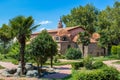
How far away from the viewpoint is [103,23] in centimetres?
5956

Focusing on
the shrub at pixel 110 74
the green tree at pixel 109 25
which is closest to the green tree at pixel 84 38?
the green tree at pixel 109 25

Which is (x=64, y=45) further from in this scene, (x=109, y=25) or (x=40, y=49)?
(x=40, y=49)

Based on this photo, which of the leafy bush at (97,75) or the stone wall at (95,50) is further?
the stone wall at (95,50)

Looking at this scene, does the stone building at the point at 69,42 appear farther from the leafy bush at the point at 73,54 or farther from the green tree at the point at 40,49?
the green tree at the point at 40,49

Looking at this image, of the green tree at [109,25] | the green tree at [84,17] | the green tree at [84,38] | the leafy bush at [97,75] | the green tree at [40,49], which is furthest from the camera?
the green tree at [84,17]

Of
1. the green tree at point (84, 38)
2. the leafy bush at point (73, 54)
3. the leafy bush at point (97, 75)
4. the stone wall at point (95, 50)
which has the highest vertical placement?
the green tree at point (84, 38)

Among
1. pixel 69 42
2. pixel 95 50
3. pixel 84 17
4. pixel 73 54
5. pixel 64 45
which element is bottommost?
pixel 73 54

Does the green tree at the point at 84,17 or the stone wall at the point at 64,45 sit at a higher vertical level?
the green tree at the point at 84,17

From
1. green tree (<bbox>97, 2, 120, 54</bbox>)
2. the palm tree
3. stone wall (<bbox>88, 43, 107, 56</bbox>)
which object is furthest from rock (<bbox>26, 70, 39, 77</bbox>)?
stone wall (<bbox>88, 43, 107, 56</bbox>)

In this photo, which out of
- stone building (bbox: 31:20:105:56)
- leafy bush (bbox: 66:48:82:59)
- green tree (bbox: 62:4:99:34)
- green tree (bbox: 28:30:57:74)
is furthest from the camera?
green tree (bbox: 62:4:99:34)

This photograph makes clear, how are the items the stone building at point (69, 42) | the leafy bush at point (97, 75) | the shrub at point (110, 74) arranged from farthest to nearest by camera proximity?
1. the stone building at point (69, 42)
2. the shrub at point (110, 74)
3. the leafy bush at point (97, 75)

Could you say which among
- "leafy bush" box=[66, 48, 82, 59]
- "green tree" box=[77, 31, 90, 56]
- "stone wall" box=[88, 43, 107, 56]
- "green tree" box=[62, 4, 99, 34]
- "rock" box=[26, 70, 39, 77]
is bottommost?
"rock" box=[26, 70, 39, 77]

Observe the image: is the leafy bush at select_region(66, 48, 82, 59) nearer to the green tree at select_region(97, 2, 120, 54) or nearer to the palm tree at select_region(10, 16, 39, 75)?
the green tree at select_region(97, 2, 120, 54)

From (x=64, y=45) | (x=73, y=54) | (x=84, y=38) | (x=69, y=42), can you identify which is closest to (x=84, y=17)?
(x=69, y=42)
